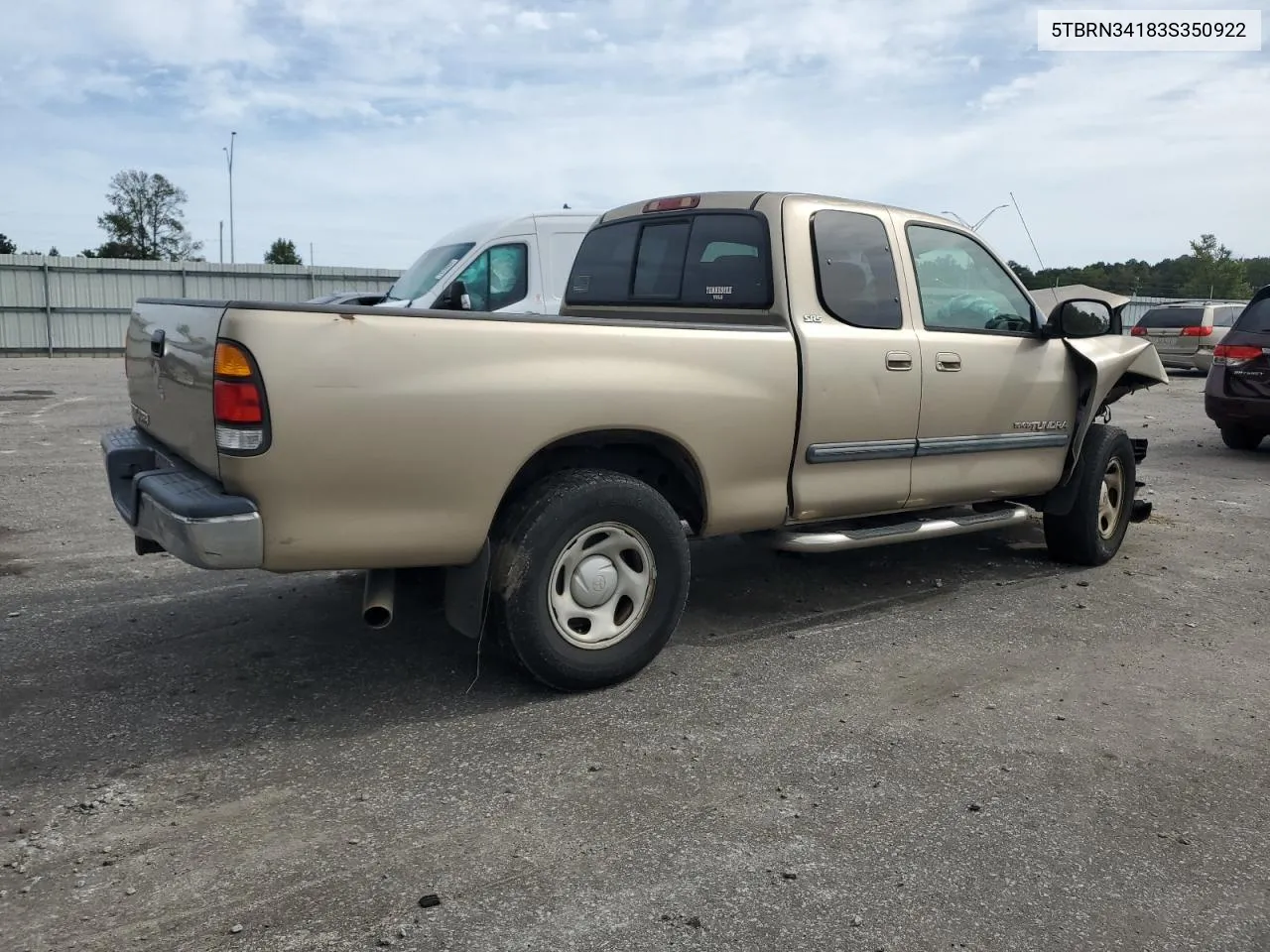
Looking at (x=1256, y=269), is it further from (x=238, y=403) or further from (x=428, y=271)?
(x=238, y=403)

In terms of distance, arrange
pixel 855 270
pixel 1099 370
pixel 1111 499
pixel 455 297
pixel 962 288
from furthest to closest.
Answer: pixel 455 297 < pixel 1111 499 < pixel 1099 370 < pixel 962 288 < pixel 855 270

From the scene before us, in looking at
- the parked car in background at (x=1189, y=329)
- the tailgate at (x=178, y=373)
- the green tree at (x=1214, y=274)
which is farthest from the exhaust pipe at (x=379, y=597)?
the green tree at (x=1214, y=274)

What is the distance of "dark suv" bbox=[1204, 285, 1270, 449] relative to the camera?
34.8ft

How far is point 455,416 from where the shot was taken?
3.61m

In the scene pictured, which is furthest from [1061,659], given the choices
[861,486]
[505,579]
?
[505,579]

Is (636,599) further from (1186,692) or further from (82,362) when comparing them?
(82,362)

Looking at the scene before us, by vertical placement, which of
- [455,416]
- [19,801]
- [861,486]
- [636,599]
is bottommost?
[19,801]

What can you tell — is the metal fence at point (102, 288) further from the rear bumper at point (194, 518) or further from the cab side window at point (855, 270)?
the rear bumper at point (194, 518)

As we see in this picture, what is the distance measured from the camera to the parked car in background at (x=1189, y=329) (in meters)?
20.5

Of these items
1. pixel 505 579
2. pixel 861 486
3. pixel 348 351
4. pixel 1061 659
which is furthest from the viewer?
pixel 861 486

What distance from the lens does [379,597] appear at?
3.78 m

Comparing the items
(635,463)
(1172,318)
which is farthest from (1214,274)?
(635,463)

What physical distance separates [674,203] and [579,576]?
2165 millimetres

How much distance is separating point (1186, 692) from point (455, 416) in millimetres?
3022
